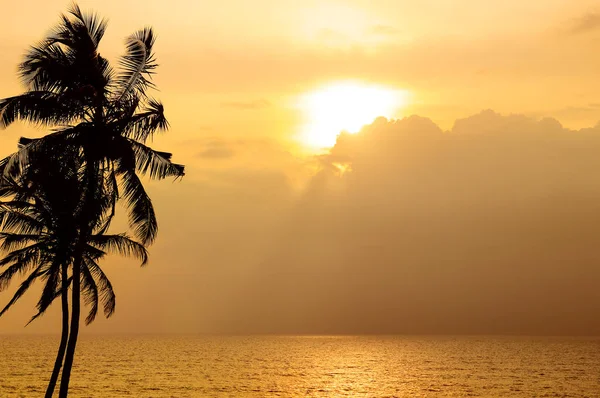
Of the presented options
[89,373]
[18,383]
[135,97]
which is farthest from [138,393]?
[135,97]

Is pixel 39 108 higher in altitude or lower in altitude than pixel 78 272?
higher

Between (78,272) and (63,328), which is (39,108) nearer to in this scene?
(78,272)

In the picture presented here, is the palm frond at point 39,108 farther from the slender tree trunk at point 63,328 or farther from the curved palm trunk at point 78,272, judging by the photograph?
the slender tree trunk at point 63,328

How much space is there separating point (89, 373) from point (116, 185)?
71978 mm

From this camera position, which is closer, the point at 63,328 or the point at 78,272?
the point at 78,272

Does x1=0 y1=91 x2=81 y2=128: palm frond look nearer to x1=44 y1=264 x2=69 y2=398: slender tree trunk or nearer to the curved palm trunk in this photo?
the curved palm trunk

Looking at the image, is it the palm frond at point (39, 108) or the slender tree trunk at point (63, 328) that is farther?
the slender tree trunk at point (63, 328)

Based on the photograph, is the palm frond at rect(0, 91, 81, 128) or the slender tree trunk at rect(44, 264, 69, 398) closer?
the palm frond at rect(0, 91, 81, 128)

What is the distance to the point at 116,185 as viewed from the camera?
107 feet

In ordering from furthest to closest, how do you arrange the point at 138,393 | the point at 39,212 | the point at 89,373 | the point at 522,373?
the point at 522,373
the point at 89,373
the point at 138,393
the point at 39,212

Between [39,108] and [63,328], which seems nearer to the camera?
[39,108]

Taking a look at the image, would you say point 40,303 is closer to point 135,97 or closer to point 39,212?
point 39,212

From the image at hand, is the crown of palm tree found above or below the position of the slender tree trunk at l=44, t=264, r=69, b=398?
above

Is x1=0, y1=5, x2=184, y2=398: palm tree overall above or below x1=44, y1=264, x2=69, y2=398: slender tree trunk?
above
